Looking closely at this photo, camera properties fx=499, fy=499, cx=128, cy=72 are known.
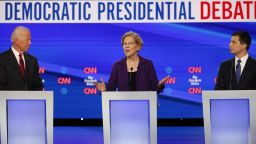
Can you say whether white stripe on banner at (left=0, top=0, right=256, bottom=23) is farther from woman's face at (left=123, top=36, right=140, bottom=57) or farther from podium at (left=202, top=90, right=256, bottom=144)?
podium at (left=202, top=90, right=256, bottom=144)

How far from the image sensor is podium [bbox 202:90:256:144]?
10.0ft

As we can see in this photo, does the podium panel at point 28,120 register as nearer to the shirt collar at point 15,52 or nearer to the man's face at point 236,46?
the shirt collar at point 15,52

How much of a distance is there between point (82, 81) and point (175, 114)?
1.04 metres

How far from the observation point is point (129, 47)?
5.26 meters

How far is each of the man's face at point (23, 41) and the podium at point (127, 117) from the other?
236cm

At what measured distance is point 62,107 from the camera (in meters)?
5.27

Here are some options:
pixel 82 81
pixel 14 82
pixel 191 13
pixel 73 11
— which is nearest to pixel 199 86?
pixel 191 13

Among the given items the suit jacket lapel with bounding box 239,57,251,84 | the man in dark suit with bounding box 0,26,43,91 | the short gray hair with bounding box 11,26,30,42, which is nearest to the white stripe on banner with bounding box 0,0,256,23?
the short gray hair with bounding box 11,26,30,42

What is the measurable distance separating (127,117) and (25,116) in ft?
2.08

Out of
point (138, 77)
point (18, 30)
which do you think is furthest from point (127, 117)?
point (18, 30)

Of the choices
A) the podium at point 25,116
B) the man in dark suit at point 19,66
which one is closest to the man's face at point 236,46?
the man in dark suit at point 19,66

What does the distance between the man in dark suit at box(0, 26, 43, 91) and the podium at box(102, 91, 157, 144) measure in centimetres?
216

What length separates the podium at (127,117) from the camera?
3.13m

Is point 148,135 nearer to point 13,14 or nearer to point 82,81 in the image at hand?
point 82,81
